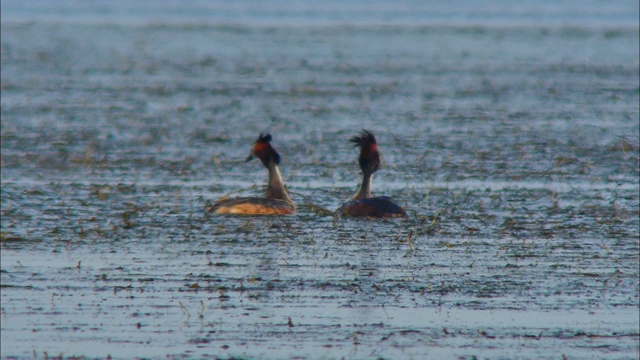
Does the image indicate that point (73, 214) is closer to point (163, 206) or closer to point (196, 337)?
point (163, 206)

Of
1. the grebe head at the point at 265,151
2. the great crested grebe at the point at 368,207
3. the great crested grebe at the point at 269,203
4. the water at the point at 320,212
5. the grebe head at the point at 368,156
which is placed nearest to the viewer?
the water at the point at 320,212

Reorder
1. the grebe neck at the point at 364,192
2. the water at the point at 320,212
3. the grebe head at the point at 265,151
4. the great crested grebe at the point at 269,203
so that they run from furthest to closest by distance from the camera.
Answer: the grebe head at the point at 265,151, the grebe neck at the point at 364,192, the great crested grebe at the point at 269,203, the water at the point at 320,212

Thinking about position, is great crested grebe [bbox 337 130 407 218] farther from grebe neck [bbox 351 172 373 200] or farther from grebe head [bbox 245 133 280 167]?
grebe head [bbox 245 133 280 167]

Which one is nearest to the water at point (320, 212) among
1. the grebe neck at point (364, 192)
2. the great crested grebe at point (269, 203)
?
the great crested grebe at point (269, 203)

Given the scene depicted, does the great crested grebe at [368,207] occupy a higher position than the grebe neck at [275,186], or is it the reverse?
the grebe neck at [275,186]

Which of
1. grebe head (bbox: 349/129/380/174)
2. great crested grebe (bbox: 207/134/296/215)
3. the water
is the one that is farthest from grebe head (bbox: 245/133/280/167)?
grebe head (bbox: 349/129/380/174)

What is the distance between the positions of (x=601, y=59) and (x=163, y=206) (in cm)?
2452

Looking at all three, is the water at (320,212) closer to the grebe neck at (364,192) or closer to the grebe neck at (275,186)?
the grebe neck at (275,186)

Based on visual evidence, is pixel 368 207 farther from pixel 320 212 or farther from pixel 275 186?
pixel 275 186

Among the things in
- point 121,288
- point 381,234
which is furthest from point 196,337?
point 381,234

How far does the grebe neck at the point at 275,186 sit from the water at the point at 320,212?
304 mm

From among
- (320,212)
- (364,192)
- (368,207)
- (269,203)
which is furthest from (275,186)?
(368,207)

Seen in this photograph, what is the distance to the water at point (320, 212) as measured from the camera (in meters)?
8.52

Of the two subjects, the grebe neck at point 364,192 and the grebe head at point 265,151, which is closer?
the grebe neck at point 364,192
